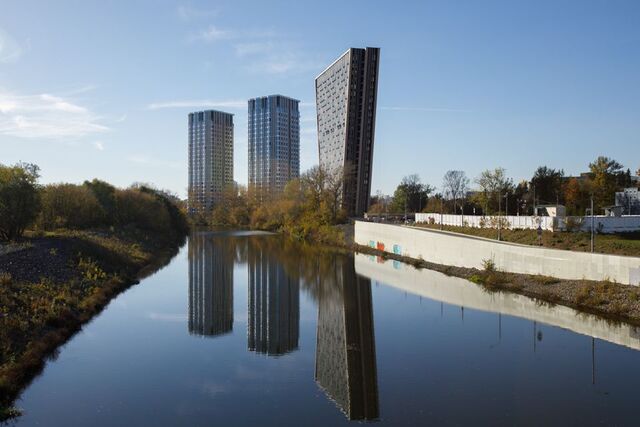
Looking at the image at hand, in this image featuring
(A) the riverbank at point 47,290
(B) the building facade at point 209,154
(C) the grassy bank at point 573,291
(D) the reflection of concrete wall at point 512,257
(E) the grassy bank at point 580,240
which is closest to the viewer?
(A) the riverbank at point 47,290

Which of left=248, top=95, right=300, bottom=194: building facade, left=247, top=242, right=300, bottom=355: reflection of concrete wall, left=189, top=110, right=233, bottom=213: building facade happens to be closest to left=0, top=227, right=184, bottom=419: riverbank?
left=247, top=242, right=300, bottom=355: reflection of concrete wall

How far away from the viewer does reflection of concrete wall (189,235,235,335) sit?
841 inches

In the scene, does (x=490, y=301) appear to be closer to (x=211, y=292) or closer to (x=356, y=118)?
(x=211, y=292)

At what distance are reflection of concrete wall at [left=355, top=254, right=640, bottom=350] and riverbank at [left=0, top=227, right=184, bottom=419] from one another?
1620 cm

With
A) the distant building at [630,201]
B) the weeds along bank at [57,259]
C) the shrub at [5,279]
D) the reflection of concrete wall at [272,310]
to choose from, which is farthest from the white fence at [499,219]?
the shrub at [5,279]

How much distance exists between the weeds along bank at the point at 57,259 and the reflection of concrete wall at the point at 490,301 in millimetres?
16402

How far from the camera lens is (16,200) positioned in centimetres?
2973

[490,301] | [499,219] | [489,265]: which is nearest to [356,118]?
[499,219]

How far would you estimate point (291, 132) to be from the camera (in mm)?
133500

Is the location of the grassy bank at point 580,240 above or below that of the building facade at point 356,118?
below

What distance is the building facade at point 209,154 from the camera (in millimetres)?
133750

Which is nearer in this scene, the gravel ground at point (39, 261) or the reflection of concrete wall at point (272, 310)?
the reflection of concrete wall at point (272, 310)

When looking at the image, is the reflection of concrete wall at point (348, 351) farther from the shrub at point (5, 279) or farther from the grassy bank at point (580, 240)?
the grassy bank at point (580, 240)

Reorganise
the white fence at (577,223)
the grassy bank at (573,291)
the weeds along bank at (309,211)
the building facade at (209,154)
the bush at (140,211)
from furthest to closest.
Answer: the building facade at (209,154) < the weeds along bank at (309,211) < the bush at (140,211) < the white fence at (577,223) < the grassy bank at (573,291)
